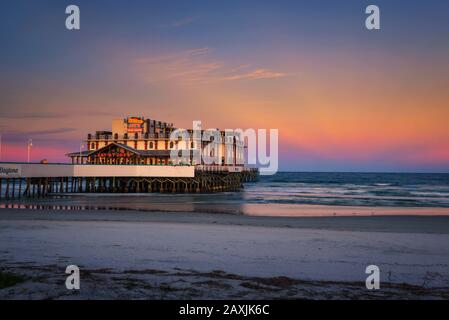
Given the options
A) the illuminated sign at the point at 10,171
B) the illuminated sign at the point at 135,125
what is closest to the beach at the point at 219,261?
the illuminated sign at the point at 10,171

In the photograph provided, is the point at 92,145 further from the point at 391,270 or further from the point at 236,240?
the point at 391,270

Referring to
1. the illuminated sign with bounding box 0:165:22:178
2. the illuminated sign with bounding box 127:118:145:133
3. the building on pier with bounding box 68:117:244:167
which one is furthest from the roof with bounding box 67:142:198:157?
the illuminated sign with bounding box 0:165:22:178

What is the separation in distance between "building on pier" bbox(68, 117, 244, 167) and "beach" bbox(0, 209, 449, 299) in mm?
49029

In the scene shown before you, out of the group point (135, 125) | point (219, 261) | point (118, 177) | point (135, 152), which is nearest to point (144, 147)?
point (135, 125)

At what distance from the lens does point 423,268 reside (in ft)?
39.9

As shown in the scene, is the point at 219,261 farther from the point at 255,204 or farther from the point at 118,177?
the point at 118,177

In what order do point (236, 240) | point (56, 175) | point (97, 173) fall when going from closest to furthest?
1. point (236, 240)
2. point (56, 175)
3. point (97, 173)

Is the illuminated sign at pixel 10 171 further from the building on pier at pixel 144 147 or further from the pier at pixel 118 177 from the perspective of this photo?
the building on pier at pixel 144 147

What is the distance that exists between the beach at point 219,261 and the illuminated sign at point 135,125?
58693 mm

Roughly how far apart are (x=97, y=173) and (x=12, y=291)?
47.3 m

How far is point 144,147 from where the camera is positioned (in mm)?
76938

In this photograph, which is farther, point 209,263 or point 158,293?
point 209,263

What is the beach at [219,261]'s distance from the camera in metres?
9.55
